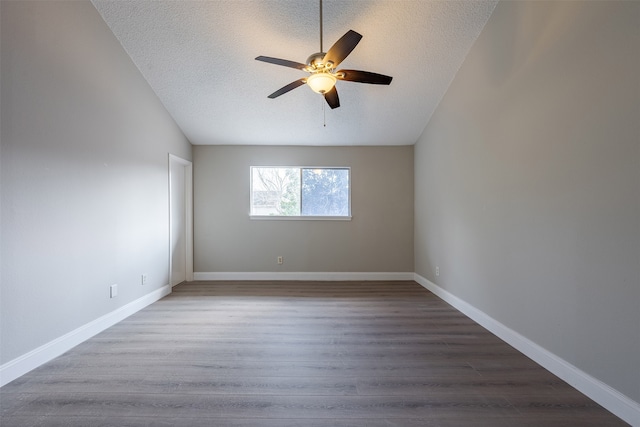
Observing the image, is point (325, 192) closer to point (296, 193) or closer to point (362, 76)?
point (296, 193)

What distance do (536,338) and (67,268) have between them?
12.7ft

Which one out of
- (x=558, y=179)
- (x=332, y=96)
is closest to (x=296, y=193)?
(x=332, y=96)

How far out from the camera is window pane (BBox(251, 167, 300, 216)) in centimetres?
484

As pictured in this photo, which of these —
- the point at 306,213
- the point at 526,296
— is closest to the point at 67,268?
the point at 306,213

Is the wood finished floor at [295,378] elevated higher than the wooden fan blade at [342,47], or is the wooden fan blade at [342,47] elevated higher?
the wooden fan blade at [342,47]

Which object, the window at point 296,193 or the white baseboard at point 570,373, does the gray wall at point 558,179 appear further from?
the window at point 296,193

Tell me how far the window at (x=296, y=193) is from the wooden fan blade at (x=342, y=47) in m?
2.81

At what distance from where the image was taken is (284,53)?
117 inches

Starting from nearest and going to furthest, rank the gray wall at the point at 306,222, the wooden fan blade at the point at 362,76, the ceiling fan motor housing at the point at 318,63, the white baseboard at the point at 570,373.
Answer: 1. the white baseboard at the point at 570,373
2. the ceiling fan motor housing at the point at 318,63
3. the wooden fan blade at the point at 362,76
4. the gray wall at the point at 306,222

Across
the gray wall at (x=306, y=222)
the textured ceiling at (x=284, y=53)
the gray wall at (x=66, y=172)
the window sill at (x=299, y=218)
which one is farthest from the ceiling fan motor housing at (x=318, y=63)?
the window sill at (x=299, y=218)

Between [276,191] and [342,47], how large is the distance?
3.16 m

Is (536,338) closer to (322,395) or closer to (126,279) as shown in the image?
(322,395)

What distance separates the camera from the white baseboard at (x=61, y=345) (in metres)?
1.85

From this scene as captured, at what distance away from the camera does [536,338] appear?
2.11 metres
